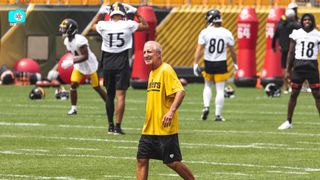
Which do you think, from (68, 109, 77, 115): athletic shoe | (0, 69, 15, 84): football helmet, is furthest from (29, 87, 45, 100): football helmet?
(0, 69, 15, 84): football helmet

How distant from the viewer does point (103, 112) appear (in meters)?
24.4

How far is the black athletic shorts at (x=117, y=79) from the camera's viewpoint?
62.1 feet

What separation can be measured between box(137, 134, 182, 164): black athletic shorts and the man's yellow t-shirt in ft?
0.20

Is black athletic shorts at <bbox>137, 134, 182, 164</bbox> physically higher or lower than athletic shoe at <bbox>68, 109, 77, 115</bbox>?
higher

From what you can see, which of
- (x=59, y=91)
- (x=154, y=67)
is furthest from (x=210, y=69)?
(x=154, y=67)

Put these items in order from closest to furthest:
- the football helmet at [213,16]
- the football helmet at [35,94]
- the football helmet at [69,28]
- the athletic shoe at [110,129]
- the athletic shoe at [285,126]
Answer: the athletic shoe at [110,129] < the athletic shoe at [285,126] < the football helmet at [213,16] < the football helmet at [69,28] < the football helmet at [35,94]

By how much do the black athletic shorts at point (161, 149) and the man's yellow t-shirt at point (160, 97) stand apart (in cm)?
6

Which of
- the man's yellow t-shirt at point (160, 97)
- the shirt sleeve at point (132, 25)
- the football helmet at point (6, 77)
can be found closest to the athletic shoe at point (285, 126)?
the shirt sleeve at point (132, 25)

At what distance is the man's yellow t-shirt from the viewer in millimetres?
11695

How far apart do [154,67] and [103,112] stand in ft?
41.6

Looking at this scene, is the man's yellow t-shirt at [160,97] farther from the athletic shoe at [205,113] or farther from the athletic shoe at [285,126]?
the athletic shoe at [205,113]

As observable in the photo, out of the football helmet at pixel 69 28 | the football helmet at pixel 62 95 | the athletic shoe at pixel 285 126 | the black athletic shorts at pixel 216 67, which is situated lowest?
the football helmet at pixel 62 95

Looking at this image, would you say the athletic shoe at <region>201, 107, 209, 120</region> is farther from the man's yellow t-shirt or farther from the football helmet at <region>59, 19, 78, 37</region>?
the man's yellow t-shirt

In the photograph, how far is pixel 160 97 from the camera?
11.8 metres
